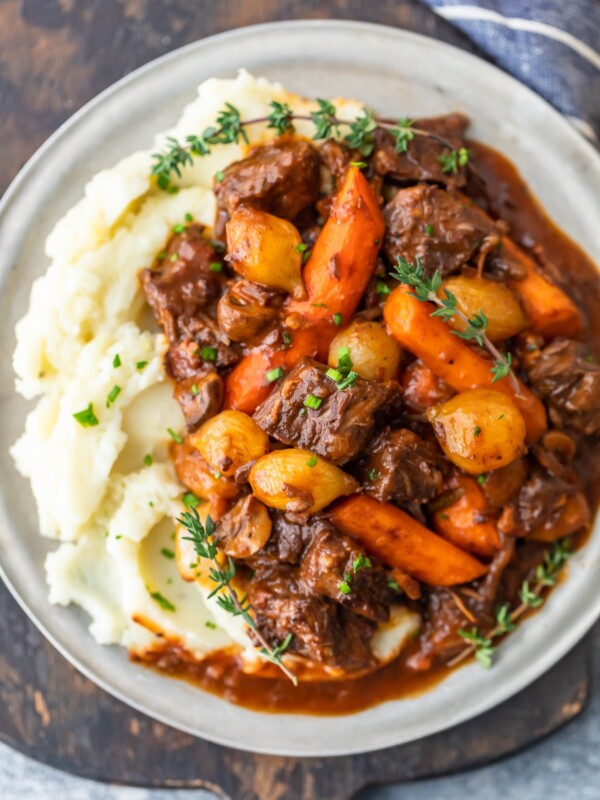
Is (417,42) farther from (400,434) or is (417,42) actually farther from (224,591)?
(224,591)

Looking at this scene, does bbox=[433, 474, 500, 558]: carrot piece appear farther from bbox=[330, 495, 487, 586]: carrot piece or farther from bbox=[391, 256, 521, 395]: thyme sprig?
bbox=[391, 256, 521, 395]: thyme sprig

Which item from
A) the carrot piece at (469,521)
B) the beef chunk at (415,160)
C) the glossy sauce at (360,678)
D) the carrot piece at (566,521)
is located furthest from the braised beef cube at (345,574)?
the beef chunk at (415,160)

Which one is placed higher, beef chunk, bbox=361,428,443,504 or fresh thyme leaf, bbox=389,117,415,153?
fresh thyme leaf, bbox=389,117,415,153

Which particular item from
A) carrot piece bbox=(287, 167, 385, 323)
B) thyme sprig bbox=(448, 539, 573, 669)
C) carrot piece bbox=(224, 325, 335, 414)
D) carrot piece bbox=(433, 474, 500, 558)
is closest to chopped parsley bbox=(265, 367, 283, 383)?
carrot piece bbox=(224, 325, 335, 414)

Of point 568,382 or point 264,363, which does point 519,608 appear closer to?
point 568,382

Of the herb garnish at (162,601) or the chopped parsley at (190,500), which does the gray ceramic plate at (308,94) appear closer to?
the herb garnish at (162,601)

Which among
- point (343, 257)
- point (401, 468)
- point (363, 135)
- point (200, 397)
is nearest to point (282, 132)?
point (363, 135)
